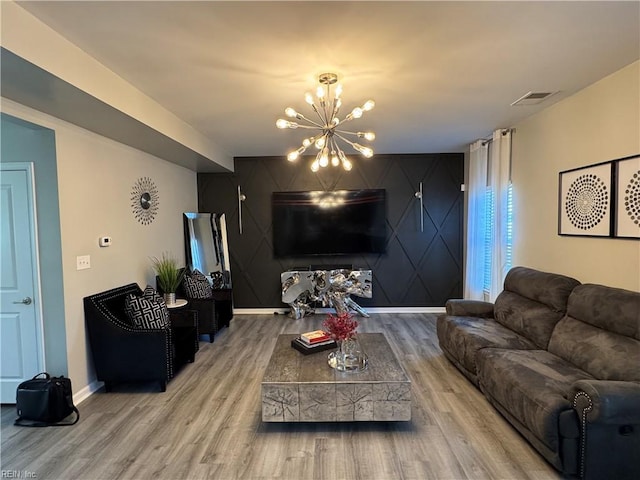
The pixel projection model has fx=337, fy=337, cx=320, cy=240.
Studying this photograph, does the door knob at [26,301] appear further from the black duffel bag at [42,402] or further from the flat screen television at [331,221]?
the flat screen television at [331,221]

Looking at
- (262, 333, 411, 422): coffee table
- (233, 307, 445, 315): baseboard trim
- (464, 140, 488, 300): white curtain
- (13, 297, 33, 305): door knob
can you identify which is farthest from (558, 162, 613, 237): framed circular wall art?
(13, 297, 33, 305): door knob

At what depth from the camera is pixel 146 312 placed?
3232mm

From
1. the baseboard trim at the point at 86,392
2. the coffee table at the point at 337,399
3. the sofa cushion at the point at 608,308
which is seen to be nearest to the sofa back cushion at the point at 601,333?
the sofa cushion at the point at 608,308

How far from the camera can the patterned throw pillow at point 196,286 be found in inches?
177

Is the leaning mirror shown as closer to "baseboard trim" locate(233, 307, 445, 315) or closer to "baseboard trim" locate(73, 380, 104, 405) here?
"baseboard trim" locate(233, 307, 445, 315)

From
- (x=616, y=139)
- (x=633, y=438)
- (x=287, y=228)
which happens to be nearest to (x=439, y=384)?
(x=633, y=438)

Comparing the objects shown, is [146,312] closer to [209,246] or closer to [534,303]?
[209,246]

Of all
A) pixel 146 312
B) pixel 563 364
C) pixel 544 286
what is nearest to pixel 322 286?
pixel 146 312

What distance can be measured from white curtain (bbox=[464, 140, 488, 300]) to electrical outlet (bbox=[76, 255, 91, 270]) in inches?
185

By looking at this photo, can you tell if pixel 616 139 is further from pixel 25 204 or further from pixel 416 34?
pixel 25 204

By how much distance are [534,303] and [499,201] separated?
1466 mm

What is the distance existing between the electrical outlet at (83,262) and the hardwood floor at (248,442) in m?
1.19

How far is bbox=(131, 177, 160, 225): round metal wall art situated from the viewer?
12.7ft

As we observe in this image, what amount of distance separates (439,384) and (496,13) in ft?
9.65
